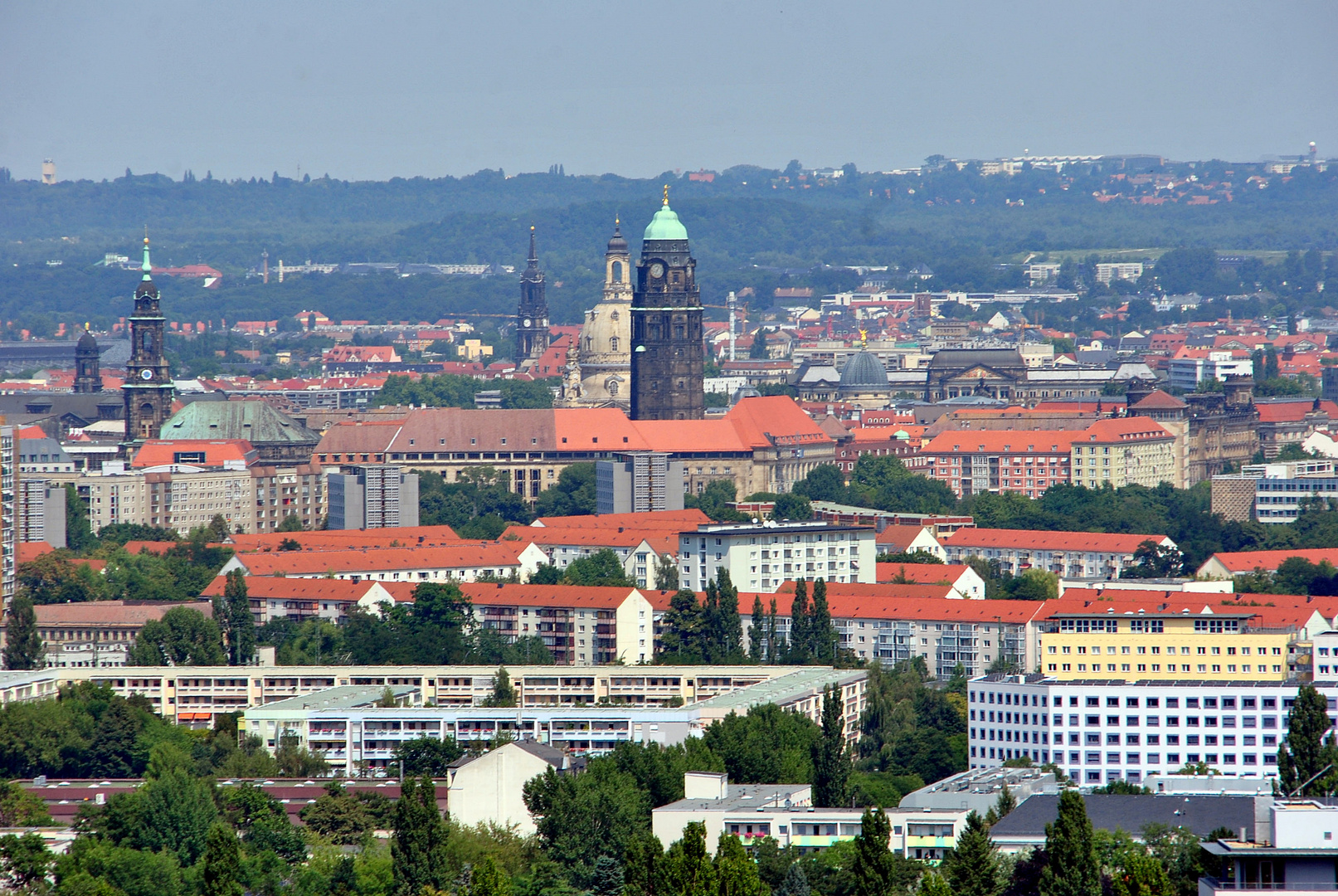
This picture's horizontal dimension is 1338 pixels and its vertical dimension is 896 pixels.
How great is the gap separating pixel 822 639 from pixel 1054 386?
7908 centimetres

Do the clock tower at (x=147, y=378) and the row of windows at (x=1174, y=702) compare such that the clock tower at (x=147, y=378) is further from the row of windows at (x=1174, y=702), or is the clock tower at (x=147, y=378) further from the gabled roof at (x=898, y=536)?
the row of windows at (x=1174, y=702)

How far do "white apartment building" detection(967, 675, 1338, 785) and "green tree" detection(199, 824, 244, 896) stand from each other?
20.6 metres

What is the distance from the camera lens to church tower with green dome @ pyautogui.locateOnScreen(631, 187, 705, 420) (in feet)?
388

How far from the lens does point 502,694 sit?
64.9 m

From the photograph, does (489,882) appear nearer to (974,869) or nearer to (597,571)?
(974,869)

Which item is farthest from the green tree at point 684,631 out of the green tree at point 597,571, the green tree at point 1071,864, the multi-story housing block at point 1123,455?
the multi-story housing block at point 1123,455

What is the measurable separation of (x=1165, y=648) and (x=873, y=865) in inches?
953

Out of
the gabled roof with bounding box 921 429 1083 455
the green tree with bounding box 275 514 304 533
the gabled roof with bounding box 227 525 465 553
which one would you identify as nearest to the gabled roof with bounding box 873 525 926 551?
the gabled roof with bounding box 227 525 465 553

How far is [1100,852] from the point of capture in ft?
142

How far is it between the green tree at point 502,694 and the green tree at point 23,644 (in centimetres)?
1251

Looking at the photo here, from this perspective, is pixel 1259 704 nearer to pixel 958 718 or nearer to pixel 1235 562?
pixel 958 718

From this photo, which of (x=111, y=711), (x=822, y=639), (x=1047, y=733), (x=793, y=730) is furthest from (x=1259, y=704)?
(x=111, y=711)

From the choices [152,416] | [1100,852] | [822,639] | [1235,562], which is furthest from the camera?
[152,416]

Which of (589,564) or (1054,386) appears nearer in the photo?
(589,564)
